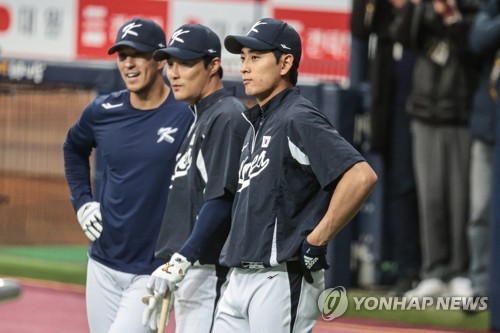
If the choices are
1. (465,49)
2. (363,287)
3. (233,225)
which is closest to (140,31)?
(233,225)

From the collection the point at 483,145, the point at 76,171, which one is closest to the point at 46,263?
the point at 483,145

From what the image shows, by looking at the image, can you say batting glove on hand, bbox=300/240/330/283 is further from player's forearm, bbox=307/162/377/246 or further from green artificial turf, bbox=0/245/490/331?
green artificial turf, bbox=0/245/490/331

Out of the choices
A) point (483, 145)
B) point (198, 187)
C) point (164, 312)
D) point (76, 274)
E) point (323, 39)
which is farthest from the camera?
point (323, 39)

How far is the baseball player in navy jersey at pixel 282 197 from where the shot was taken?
16.8ft

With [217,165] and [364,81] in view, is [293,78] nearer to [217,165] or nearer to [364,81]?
[217,165]

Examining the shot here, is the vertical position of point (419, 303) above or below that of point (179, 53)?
below

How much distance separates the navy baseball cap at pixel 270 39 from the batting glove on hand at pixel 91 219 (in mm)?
1466

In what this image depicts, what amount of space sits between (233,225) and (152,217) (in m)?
1.03

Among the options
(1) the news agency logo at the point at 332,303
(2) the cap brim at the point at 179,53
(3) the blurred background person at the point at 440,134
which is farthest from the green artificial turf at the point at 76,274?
(2) the cap brim at the point at 179,53

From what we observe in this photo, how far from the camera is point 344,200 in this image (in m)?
5.09

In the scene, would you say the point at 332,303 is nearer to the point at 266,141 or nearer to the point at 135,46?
the point at 266,141

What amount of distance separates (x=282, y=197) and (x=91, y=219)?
5.22 ft

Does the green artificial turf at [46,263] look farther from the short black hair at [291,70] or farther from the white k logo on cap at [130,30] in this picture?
the short black hair at [291,70]

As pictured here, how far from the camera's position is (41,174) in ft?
39.1
